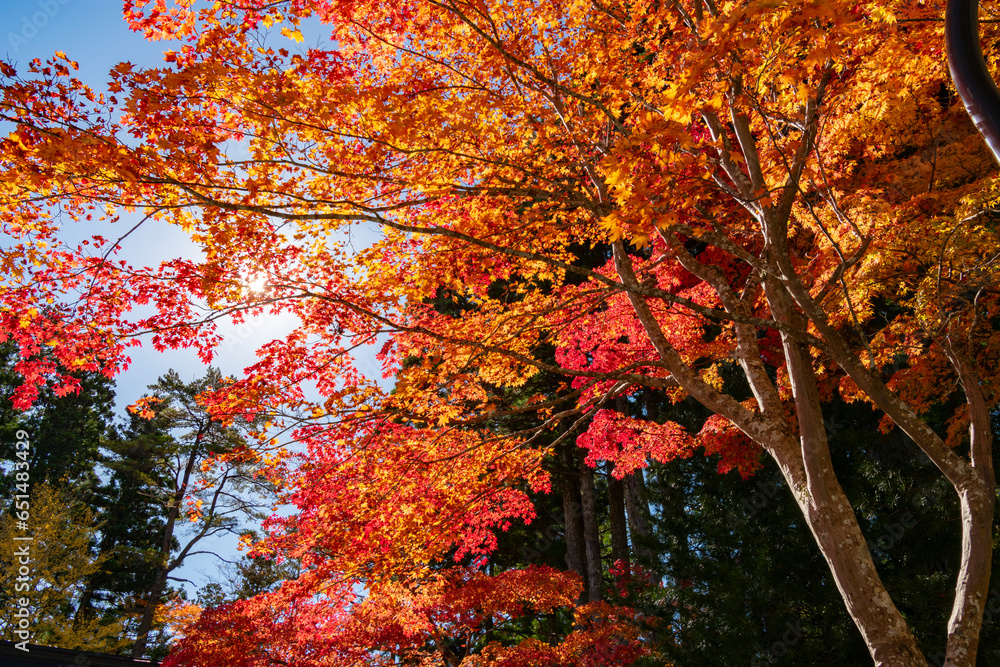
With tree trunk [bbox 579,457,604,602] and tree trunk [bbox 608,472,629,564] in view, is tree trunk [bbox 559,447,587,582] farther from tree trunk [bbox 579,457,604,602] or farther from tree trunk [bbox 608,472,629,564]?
tree trunk [bbox 608,472,629,564]

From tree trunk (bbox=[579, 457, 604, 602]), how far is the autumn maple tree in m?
3.83

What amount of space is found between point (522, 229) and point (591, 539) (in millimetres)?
8110

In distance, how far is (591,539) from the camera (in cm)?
1134

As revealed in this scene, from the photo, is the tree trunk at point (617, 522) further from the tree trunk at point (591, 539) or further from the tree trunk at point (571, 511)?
the tree trunk at point (571, 511)

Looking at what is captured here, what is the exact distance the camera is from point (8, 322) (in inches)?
153

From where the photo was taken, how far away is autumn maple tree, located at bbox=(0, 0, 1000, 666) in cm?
332

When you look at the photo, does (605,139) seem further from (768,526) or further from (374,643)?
(374,643)

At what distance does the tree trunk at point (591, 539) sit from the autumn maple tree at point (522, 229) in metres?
3.83

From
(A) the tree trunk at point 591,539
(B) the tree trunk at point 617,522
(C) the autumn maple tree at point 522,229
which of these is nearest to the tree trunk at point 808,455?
(C) the autumn maple tree at point 522,229

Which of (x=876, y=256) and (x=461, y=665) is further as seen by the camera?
(x=461, y=665)

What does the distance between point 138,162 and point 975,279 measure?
18.4 ft

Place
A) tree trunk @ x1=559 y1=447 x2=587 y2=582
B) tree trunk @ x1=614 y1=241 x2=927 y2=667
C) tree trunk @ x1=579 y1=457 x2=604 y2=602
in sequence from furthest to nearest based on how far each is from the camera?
1. tree trunk @ x1=559 y1=447 x2=587 y2=582
2. tree trunk @ x1=579 y1=457 x2=604 y2=602
3. tree trunk @ x1=614 y1=241 x2=927 y2=667

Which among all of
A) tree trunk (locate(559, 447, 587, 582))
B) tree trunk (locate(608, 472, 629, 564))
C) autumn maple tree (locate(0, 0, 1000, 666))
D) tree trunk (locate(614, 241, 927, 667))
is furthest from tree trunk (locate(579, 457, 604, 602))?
tree trunk (locate(614, 241, 927, 667))

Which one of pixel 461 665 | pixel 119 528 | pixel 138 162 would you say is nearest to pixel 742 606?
pixel 461 665
